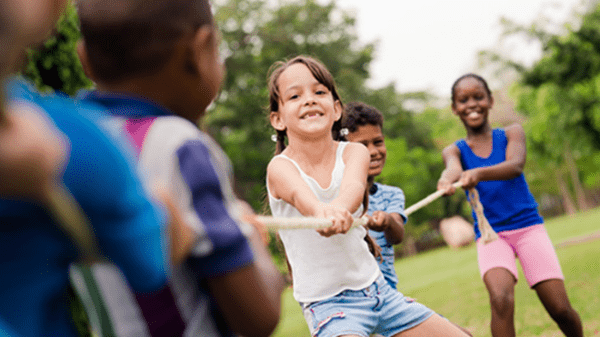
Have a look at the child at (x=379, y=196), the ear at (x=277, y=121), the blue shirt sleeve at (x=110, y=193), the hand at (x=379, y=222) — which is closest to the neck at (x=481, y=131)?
the child at (x=379, y=196)

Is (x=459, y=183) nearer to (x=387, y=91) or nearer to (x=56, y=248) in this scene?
(x=56, y=248)

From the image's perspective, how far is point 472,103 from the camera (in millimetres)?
4582

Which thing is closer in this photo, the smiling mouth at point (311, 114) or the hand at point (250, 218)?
the hand at point (250, 218)

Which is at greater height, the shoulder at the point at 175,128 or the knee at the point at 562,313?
the shoulder at the point at 175,128

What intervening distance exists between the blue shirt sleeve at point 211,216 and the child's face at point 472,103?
3.73m

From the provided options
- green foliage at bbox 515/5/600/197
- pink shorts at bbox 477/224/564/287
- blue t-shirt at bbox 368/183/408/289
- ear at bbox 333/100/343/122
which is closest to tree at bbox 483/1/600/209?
green foliage at bbox 515/5/600/197

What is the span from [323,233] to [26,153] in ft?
5.55

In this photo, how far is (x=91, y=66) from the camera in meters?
1.25

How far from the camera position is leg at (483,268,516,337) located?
12.2 ft

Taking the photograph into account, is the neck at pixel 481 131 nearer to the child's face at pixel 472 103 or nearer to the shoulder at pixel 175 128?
the child's face at pixel 472 103

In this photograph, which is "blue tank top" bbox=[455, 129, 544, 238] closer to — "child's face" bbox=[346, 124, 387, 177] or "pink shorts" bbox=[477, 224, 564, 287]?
"pink shorts" bbox=[477, 224, 564, 287]

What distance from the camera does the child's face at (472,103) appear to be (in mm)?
4586

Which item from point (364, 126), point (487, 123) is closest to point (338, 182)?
point (364, 126)

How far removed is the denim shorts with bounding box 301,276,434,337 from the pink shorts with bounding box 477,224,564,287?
1.52 metres
